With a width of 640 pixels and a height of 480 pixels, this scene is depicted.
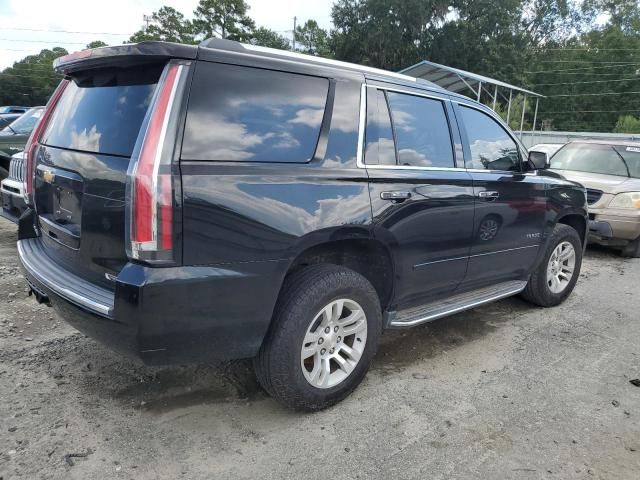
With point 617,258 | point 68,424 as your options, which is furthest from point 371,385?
point 617,258

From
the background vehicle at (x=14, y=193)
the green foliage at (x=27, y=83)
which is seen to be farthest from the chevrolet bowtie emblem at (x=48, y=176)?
the green foliage at (x=27, y=83)

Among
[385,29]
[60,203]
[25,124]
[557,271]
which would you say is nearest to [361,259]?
[60,203]

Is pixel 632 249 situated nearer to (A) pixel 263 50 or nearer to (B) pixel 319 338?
(B) pixel 319 338

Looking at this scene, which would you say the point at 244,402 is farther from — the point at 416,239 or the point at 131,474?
the point at 416,239

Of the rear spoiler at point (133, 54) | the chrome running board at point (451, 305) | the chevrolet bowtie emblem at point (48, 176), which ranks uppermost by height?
the rear spoiler at point (133, 54)

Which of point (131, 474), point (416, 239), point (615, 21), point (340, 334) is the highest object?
point (615, 21)

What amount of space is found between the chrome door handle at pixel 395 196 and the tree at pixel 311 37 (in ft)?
162

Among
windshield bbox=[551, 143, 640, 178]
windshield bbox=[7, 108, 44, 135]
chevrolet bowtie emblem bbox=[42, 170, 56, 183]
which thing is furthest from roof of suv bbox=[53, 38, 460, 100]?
windshield bbox=[7, 108, 44, 135]

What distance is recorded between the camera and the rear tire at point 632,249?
24.7 feet

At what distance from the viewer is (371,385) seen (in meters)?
3.35

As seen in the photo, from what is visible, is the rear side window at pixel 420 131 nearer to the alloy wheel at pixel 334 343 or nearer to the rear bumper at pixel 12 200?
the alloy wheel at pixel 334 343

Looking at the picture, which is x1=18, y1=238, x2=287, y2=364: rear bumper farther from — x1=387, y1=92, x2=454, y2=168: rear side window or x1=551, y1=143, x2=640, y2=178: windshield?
x1=551, y1=143, x2=640, y2=178: windshield

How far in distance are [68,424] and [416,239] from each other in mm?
2275

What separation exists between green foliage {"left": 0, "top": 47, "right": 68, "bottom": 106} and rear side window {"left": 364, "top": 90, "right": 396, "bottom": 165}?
77.8m
